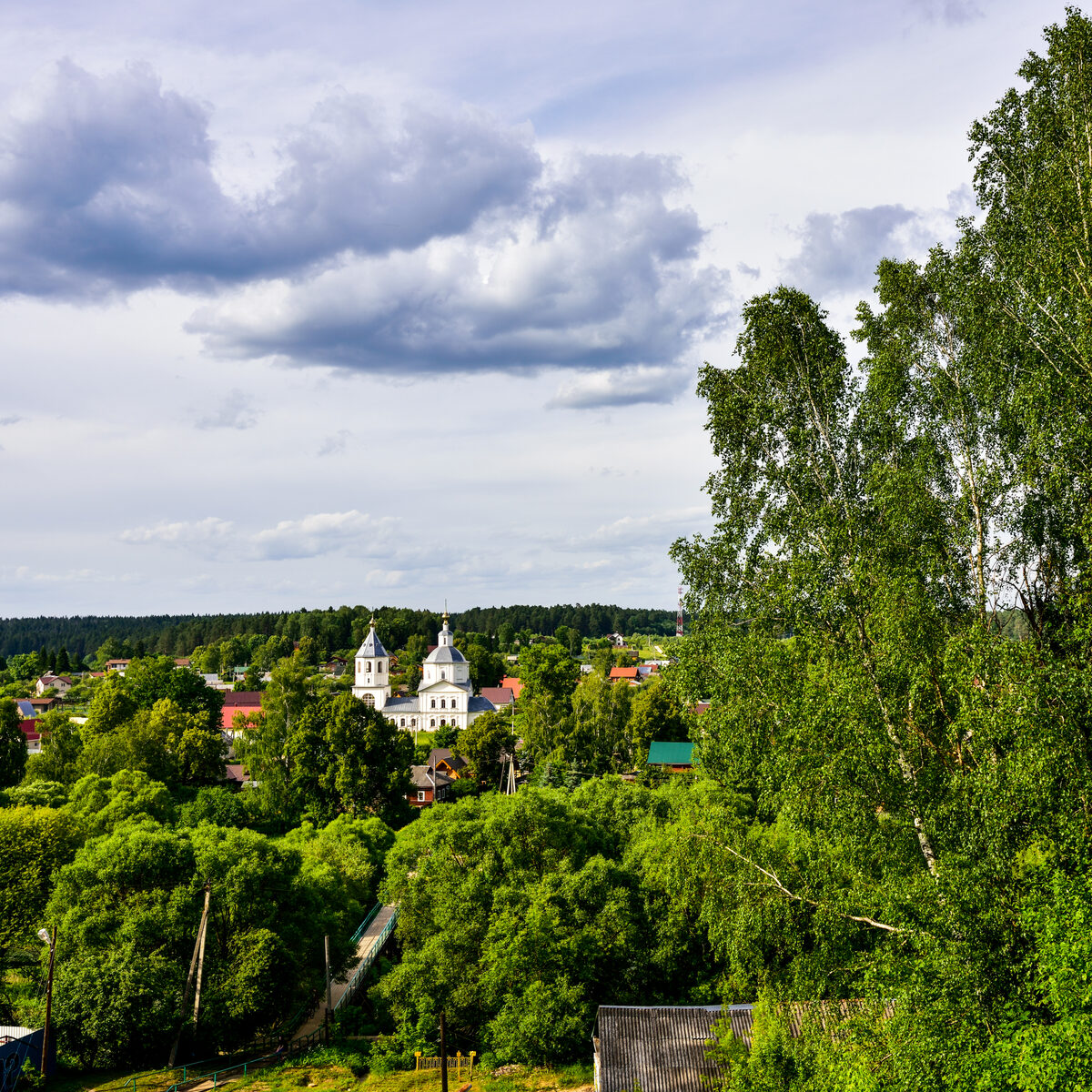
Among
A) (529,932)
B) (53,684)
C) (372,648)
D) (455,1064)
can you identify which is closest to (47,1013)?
(455,1064)

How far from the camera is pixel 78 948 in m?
22.3

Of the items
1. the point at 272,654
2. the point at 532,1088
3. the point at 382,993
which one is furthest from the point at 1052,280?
the point at 272,654

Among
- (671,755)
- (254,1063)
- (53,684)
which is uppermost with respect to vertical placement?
(671,755)

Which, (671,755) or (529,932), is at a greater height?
(529,932)

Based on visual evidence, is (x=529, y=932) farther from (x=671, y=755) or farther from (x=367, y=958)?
(x=671, y=755)

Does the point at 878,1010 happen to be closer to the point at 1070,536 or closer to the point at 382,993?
the point at 1070,536

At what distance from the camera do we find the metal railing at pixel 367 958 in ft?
88.4

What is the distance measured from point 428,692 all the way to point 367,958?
4894cm

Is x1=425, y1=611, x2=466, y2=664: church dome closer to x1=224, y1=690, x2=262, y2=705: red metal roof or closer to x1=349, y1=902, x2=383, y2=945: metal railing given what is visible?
x1=224, y1=690, x2=262, y2=705: red metal roof

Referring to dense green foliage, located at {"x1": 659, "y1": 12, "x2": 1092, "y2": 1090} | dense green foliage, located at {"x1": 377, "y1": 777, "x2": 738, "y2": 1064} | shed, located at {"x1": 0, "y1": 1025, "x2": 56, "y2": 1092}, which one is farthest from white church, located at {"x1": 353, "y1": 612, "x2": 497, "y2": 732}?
dense green foliage, located at {"x1": 659, "y1": 12, "x2": 1092, "y2": 1090}

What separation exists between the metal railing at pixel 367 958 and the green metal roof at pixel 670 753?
24473 mm

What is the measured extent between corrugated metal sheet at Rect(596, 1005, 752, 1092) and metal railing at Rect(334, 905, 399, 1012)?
966cm

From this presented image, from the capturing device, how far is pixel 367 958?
29.3 meters

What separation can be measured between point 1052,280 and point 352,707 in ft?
125
